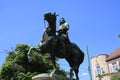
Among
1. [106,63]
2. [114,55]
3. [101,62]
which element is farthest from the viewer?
[101,62]

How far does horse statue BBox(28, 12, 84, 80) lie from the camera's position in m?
10.9

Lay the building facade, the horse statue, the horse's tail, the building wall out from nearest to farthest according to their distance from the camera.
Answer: the horse statue → the horse's tail → the building facade → the building wall

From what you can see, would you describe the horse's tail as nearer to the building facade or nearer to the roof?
the building facade

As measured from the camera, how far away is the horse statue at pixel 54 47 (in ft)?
35.6

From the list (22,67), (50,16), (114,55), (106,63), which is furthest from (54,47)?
(106,63)

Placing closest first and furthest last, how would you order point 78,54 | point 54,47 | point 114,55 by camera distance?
point 54,47 < point 78,54 < point 114,55

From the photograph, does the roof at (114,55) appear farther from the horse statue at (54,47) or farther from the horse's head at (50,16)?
the horse's head at (50,16)

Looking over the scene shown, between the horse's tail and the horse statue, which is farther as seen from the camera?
the horse's tail

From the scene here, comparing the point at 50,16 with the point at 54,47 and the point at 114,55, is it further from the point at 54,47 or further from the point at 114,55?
the point at 114,55

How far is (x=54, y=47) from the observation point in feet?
36.0

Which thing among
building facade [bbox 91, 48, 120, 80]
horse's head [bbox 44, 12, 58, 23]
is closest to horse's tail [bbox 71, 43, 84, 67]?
horse's head [bbox 44, 12, 58, 23]

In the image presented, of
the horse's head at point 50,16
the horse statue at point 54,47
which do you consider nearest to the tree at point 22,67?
the horse statue at point 54,47

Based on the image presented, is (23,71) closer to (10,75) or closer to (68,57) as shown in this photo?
(10,75)

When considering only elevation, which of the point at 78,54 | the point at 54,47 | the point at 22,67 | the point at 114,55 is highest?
the point at 114,55
